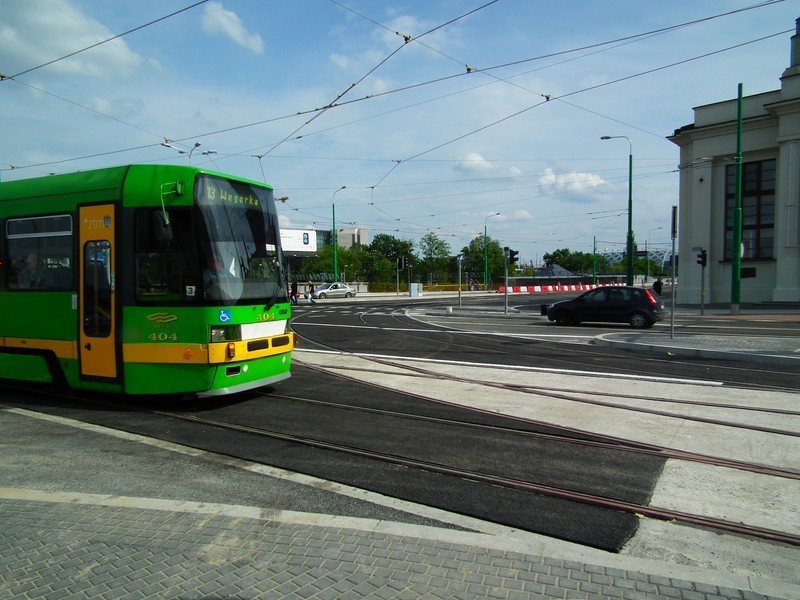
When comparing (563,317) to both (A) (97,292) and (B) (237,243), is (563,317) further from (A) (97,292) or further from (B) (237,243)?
(A) (97,292)

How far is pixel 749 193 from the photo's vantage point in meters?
32.1

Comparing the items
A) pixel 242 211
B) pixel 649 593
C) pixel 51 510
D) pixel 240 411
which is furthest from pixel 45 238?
pixel 649 593

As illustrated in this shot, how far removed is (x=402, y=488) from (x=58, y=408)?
586 centimetres

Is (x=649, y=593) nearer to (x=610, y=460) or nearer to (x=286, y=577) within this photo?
(x=286, y=577)

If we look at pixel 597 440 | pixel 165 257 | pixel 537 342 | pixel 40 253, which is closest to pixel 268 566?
pixel 597 440

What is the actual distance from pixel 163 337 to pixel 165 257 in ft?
3.42

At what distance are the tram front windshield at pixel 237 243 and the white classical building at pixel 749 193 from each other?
1195 inches

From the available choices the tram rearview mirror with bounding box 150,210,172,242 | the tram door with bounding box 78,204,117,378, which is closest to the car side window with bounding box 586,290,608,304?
the tram rearview mirror with bounding box 150,210,172,242

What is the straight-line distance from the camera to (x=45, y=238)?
8258mm

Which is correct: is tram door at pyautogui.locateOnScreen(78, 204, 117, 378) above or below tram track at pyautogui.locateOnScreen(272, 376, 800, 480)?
above

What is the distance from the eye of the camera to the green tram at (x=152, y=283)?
712cm

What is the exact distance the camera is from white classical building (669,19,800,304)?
29.5 m

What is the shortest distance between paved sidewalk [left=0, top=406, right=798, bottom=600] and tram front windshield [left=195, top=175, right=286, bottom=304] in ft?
10.0

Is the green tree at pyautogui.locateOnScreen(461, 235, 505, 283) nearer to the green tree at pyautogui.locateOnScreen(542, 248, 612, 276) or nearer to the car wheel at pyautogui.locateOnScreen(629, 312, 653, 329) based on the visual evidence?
the green tree at pyautogui.locateOnScreen(542, 248, 612, 276)
